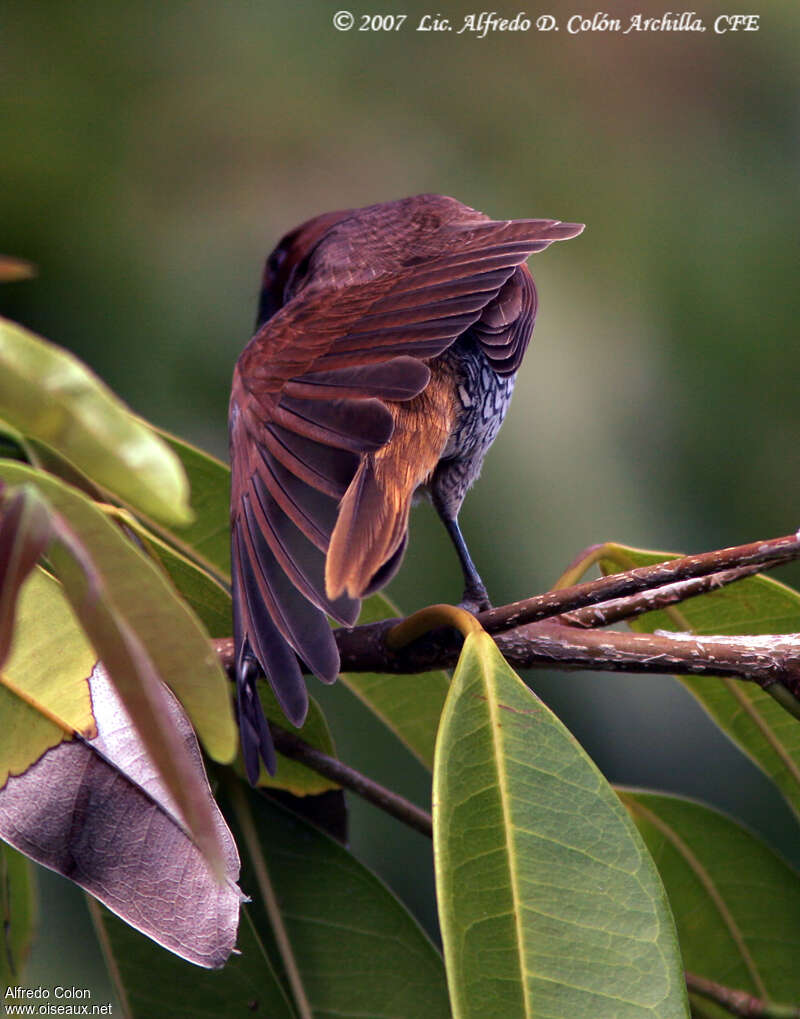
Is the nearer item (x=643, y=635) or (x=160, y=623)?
(x=160, y=623)

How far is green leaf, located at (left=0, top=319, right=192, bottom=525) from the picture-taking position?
0.56 m

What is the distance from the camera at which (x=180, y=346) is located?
293 centimetres

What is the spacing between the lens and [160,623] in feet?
2.10

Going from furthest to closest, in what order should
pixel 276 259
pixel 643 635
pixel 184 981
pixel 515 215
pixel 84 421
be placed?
1. pixel 515 215
2. pixel 276 259
3. pixel 184 981
4. pixel 643 635
5. pixel 84 421

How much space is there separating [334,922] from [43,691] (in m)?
0.55

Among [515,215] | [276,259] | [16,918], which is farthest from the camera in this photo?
[515,215]

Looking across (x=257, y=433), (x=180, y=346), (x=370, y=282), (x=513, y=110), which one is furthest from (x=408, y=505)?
(x=513, y=110)

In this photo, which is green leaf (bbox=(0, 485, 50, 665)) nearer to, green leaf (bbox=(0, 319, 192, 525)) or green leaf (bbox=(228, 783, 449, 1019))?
green leaf (bbox=(0, 319, 192, 525))

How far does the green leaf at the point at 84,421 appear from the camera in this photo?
56 centimetres

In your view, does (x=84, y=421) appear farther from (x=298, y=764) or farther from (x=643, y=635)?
(x=298, y=764)

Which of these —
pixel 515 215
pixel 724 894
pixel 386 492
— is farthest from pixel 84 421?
pixel 515 215

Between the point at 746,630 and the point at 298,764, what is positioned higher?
the point at 746,630

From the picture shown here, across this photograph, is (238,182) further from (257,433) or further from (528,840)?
(528,840)

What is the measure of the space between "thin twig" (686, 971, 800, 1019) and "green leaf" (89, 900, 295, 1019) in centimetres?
48
